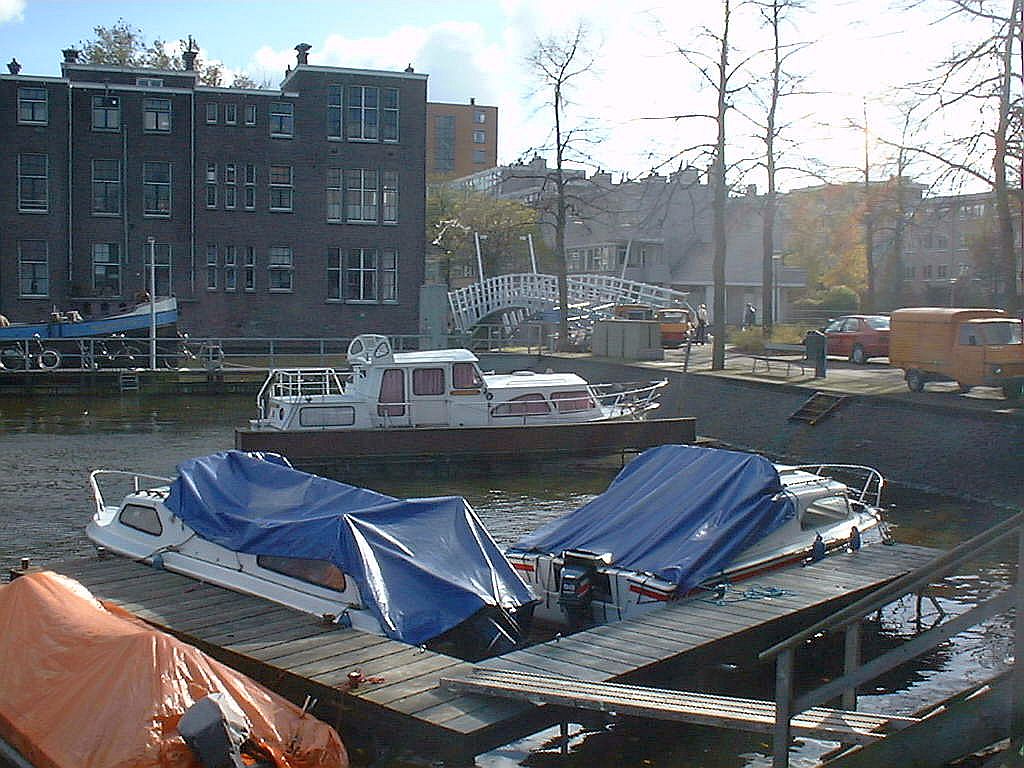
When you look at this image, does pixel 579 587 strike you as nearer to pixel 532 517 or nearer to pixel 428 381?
pixel 532 517

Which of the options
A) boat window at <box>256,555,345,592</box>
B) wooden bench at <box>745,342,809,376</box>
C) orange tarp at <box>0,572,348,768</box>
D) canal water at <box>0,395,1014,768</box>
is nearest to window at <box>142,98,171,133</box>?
canal water at <box>0,395,1014,768</box>

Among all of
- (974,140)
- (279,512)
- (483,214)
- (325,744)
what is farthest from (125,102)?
(325,744)

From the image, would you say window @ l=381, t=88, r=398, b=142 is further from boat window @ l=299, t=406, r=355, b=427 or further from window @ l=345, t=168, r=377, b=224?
boat window @ l=299, t=406, r=355, b=427

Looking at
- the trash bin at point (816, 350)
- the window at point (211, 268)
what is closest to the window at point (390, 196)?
the window at point (211, 268)

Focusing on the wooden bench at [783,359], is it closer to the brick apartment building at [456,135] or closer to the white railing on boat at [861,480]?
the white railing on boat at [861,480]

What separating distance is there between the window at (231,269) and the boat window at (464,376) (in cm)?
2996

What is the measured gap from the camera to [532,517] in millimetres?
19984

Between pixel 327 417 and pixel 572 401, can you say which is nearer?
pixel 327 417

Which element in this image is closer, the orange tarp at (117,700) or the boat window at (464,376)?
the orange tarp at (117,700)

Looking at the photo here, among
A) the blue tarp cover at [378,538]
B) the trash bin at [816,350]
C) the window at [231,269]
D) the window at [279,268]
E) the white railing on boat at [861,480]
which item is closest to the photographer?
the blue tarp cover at [378,538]

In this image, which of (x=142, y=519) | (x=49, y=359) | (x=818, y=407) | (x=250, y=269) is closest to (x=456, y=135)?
(x=250, y=269)

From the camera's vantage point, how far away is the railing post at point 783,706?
665 cm

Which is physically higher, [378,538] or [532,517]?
[378,538]

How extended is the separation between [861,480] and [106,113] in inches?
1551
